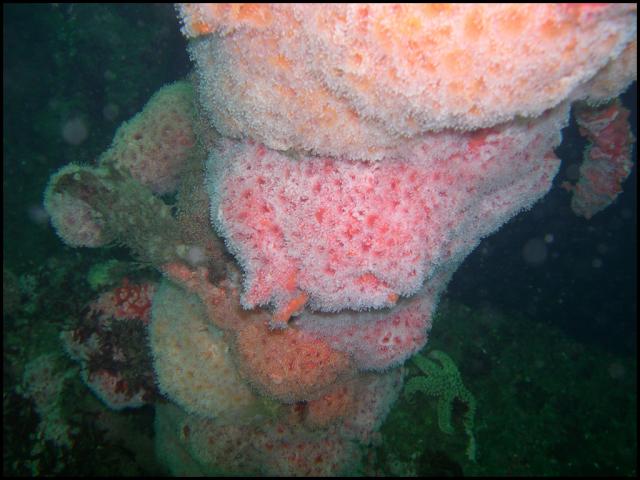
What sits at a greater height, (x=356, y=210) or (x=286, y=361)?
(x=356, y=210)

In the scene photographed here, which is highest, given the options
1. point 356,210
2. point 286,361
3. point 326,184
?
point 326,184

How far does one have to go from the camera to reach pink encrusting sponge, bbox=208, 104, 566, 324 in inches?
128

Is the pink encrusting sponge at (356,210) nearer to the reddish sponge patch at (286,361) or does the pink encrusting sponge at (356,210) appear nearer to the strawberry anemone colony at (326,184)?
the strawberry anemone colony at (326,184)

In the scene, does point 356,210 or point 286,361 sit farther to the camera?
point 286,361

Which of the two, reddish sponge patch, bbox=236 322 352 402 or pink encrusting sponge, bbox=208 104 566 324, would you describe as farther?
reddish sponge patch, bbox=236 322 352 402

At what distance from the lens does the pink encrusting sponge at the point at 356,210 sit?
10.6 ft

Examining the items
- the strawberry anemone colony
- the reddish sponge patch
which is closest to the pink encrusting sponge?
the strawberry anemone colony

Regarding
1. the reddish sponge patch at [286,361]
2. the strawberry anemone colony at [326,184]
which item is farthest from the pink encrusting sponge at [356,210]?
the reddish sponge patch at [286,361]

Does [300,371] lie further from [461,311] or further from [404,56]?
[461,311]

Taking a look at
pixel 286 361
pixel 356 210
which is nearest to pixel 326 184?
pixel 356 210

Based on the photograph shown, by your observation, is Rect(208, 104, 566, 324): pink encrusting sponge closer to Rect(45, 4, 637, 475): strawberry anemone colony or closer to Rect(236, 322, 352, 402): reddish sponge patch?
Rect(45, 4, 637, 475): strawberry anemone colony

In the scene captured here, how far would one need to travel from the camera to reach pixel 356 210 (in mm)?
3213

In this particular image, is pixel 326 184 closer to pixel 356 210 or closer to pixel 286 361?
pixel 356 210

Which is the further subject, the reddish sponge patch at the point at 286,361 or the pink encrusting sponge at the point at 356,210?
the reddish sponge patch at the point at 286,361
